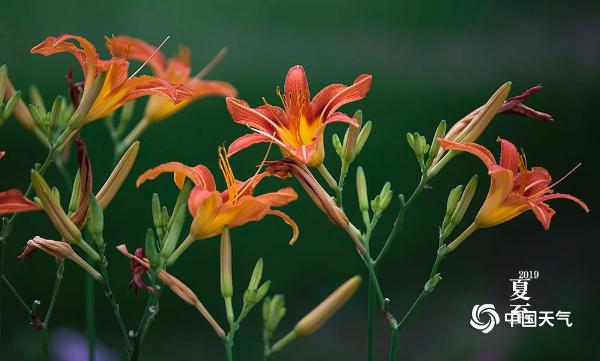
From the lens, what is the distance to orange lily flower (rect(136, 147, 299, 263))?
0.79m

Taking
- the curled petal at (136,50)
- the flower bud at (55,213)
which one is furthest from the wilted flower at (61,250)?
the curled petal at (136,50)

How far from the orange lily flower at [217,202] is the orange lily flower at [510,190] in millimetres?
193

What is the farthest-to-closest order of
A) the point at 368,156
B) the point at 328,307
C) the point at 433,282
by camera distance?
the point at 368,156
the point at 433,282
the point at 328,307

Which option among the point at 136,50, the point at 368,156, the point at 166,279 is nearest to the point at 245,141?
the point at 166,279

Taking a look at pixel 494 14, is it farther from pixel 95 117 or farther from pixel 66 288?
pixel 95 117

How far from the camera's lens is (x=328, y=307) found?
0.73 meters

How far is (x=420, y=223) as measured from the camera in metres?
2.59

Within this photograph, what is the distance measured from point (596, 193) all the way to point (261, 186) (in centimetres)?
108

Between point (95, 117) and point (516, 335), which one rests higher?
point (95, 117)

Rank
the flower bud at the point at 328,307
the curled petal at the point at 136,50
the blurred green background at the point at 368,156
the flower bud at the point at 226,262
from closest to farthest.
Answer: the flower bud at the point at 328,307 → the flower bud at the point at 226,262 → the curled petal at the point at 136,50 → the blurred green background at the point at 368,156

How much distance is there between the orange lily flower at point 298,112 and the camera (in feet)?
2.90

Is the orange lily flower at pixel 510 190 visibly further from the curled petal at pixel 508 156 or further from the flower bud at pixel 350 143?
the flower bud at pixel 350 143

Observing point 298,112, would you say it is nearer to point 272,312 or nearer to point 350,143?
point 350,143

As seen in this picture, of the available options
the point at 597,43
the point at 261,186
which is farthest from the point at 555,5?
the point at 261,186
